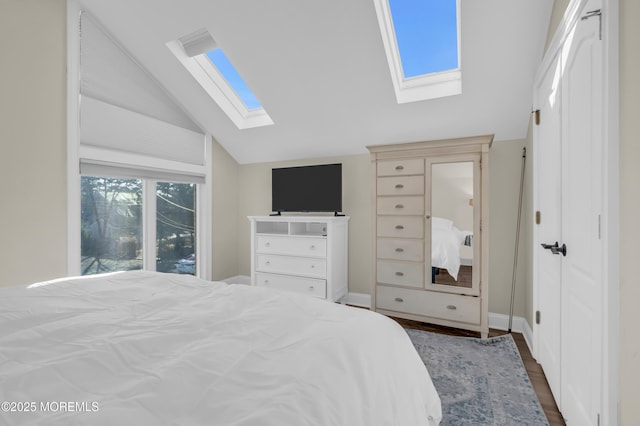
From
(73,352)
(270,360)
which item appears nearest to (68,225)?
(73,352)

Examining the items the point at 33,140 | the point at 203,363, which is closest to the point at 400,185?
the point at 203,363

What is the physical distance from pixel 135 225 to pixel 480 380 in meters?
3.43

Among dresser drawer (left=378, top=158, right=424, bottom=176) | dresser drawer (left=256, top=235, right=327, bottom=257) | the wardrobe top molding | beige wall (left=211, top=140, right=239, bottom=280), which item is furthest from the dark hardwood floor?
beige wall (left=211, top=140, right=239, bottom=280)

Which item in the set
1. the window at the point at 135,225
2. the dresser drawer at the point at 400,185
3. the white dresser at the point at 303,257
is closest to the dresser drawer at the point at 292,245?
the white dresser at the point at 303,257

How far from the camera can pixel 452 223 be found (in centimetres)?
256

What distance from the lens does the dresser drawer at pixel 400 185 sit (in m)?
2.66

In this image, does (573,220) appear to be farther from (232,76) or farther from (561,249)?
(232,76)

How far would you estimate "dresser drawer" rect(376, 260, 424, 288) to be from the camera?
270 cm

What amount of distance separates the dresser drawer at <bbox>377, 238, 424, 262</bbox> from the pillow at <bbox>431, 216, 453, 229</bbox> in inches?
7.8

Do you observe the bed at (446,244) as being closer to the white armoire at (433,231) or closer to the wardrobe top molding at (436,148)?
the white armoire at (433,231)

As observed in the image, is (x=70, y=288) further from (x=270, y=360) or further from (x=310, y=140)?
(x=310, y=140)

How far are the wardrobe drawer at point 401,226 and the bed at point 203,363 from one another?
1.62 metres

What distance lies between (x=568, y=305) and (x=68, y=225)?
3644 millimetres

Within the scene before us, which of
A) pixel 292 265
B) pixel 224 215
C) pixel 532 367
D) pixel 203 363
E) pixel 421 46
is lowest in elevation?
pixel 532 367
